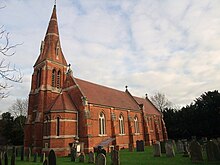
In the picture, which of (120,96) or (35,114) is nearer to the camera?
(35,114)

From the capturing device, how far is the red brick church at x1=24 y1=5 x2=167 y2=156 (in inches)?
917

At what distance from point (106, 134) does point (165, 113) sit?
2211 centimetres

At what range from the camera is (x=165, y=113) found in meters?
44.3

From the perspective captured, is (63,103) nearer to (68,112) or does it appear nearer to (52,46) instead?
(68,112)

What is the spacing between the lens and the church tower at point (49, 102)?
22.9 m

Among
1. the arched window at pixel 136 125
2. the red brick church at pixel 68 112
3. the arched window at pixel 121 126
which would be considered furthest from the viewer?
the arched window at pixel 136 125

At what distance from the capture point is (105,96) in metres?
31.1

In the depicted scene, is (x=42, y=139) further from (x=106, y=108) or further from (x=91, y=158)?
(x=91, y=158)

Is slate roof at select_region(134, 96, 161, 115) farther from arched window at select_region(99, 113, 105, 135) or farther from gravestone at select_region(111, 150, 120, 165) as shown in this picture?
gravestone at select_region(111, 150, 120, 165)

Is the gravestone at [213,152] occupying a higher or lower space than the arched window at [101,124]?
lower

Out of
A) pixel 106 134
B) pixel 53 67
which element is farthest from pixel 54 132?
pixel 53 67

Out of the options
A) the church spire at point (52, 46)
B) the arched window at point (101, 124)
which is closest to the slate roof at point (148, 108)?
the arched window at point (101, 124)

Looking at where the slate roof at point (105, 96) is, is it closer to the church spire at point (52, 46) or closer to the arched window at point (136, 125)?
the arched window at point (136, 125)

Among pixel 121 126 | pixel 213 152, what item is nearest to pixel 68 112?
pixel 121 126
